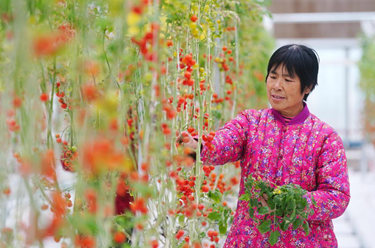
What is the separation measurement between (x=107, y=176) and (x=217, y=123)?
1579 millimetres

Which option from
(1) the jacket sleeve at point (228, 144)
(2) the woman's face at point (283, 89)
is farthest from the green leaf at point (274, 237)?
(2) the woman's face at point (283, 89)

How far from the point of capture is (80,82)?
102 cm

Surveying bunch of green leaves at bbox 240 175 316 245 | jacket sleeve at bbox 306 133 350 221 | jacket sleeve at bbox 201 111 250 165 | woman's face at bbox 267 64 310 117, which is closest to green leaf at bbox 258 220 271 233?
bunch of green leaves at bbox 240 175 316 245

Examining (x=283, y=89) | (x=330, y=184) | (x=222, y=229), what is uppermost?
(x=283, y=89)

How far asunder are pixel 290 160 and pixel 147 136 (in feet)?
2.04

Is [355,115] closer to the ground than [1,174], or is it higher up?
closer to the ground

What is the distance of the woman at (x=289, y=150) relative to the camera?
146 cm

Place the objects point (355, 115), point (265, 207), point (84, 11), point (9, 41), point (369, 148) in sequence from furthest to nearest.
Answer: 1. point (355, 115)
2. point (369, 148)
3. point (265, 207)
4. point (84, 11)
5. point (9, 41)

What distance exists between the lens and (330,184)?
1.43 meters

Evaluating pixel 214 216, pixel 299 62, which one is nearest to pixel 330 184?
pixel 299 62

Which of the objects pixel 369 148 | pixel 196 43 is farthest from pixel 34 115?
pixel 369 148

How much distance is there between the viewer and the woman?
1.46 m

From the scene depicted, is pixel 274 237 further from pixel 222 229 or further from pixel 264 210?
pixel 222 229

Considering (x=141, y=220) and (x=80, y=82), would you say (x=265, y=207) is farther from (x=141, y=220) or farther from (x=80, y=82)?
(x=80, y=82)
